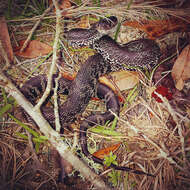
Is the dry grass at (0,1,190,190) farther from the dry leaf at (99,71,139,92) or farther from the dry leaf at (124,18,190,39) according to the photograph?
the dry leaf at (99,71,139,92)

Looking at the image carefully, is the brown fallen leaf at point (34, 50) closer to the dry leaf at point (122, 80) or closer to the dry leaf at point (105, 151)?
the dry leaf at point (122, 80)

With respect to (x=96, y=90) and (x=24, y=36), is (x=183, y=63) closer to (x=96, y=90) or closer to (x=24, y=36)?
(x=96, y=90)

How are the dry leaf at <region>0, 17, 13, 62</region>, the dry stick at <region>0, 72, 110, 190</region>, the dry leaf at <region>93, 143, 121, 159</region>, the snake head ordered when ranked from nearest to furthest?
the dry stick at <region>0, 72, 110, 190</region>, the dry leaf at <region>93, 143, 121, 159</region>, the dry leaf at <region>0, 17, 13, 62</region>, the snake head

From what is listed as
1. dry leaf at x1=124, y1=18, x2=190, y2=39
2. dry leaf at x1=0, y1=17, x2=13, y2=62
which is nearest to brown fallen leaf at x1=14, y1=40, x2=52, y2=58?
dry leaf at x1=0, y1=17, x2=13, y2=62

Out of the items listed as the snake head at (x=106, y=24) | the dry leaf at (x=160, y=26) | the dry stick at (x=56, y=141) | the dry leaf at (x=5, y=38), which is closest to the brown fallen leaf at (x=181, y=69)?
the dry leaf at (x=160, y=26)

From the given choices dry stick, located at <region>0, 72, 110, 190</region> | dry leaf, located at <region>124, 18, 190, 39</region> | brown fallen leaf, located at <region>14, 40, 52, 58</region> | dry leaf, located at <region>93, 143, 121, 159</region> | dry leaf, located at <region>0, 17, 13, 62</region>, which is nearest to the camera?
dry stick, located at <region>0, 72, 110, 190</region>

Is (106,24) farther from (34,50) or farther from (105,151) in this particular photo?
(105,151)

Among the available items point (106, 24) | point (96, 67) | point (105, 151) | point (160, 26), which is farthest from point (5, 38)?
point (160, 26)
